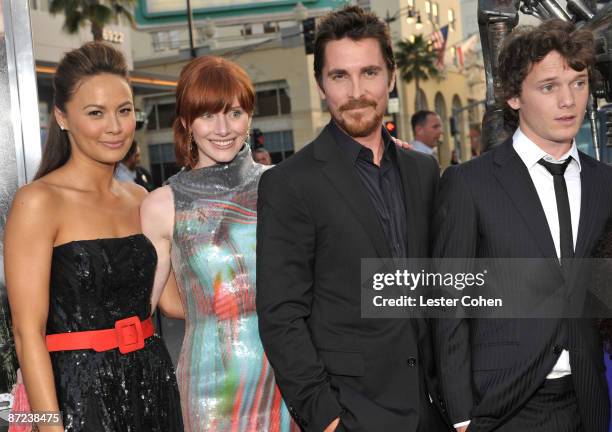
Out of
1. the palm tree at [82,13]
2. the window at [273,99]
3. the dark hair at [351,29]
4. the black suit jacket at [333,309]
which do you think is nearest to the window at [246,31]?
the window at [273,99]

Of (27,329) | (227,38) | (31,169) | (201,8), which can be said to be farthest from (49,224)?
(201,8)

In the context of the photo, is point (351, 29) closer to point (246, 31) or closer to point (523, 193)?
point (523, 193)

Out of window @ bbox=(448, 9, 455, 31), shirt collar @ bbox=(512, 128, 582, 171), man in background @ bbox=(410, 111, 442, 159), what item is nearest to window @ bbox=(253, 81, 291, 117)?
window @ bbox=(448, 9, 455, 31)

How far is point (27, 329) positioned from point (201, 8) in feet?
145

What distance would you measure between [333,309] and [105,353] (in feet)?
2.73

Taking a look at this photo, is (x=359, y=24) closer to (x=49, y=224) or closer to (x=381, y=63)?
(x=381, y=63)

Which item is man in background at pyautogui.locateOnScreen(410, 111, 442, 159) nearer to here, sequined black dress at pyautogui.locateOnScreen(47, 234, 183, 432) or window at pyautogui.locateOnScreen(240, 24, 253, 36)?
sequined black dress at pyautogui.locateOnScreen(47, 234, 183, 432)

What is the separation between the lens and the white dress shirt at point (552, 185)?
269 cm

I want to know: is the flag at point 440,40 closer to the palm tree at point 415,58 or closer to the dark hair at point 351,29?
the palm tree at point 415,58

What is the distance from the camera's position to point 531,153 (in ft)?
9.09

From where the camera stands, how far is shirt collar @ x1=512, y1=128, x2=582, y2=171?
2.76 meters

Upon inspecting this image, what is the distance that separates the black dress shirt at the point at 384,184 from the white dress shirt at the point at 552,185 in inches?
17.2

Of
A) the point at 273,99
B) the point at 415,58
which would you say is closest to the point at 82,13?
the point at 273,99

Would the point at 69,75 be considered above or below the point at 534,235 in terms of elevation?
above
